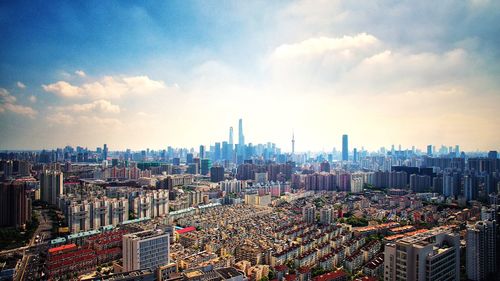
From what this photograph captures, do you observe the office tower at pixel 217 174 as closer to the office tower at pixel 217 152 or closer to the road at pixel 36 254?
the road at pixel 36 254

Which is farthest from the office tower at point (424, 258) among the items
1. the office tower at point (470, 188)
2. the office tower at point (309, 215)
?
the office tower at point (470, 188)

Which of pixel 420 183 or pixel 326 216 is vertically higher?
pixel 420 183

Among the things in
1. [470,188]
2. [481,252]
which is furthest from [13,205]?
[470,188]

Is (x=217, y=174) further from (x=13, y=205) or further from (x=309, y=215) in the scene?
(x=13, y=205)

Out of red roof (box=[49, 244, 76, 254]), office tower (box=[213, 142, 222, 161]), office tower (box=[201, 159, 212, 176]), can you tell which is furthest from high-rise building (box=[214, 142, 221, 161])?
red roof (box=[49, 244, 76, 254])

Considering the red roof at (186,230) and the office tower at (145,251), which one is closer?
the office tower at (145,251)

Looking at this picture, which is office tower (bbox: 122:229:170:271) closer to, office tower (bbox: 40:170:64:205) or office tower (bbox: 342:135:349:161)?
office tower (bbox: 40:170:64:205)

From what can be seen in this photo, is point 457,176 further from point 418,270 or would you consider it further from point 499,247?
point 418,270
